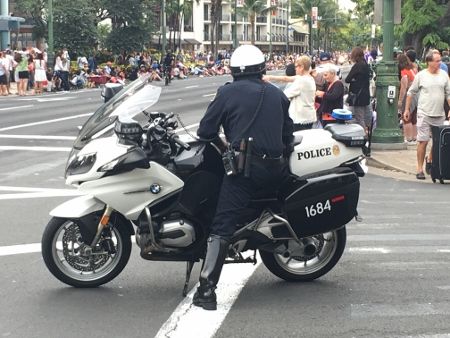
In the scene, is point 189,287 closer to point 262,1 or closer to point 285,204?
point 285,204

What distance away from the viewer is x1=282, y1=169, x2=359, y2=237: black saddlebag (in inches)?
218

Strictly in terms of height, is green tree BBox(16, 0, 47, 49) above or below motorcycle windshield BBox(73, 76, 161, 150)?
above

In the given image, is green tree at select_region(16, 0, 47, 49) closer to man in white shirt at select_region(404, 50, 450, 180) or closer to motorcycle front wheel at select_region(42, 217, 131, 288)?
man in white shirt at select_region(404, 50, 450, 180)

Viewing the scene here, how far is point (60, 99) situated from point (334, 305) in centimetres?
2452

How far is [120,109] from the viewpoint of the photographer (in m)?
5.54

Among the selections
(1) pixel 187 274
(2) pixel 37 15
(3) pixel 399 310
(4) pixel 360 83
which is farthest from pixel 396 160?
(2) pixel 37 15

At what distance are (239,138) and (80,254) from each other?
1.56 meters

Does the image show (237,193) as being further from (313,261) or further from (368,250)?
(368,250)

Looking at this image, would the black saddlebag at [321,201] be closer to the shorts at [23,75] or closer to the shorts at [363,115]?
the shorts at [363,115]

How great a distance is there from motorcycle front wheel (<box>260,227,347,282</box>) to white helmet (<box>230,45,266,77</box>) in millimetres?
1479

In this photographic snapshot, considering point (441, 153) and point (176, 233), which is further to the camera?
point (441, 153)

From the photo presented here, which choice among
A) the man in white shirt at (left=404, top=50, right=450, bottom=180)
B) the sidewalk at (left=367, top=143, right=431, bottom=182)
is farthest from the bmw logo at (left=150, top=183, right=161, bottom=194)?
the sidewalk at (left=367, top=143, right=431, bottom=182)

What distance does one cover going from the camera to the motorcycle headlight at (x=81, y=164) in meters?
5.41

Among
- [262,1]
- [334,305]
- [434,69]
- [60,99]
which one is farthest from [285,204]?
[262,1]
